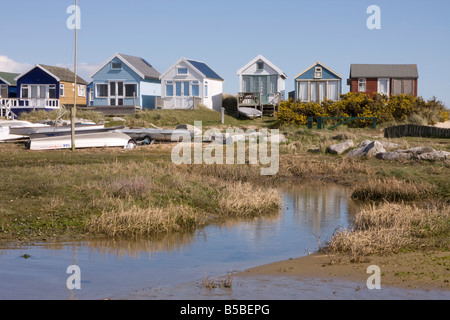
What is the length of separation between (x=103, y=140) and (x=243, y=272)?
23.7 meters

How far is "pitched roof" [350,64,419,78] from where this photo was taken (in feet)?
189

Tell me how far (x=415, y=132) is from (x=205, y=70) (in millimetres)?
26349

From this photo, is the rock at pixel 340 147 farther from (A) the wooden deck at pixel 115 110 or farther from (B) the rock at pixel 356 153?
(A) the wooden deck at pixel 115 110

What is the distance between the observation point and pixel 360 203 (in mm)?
20062

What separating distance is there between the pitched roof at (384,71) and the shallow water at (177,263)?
137 ft

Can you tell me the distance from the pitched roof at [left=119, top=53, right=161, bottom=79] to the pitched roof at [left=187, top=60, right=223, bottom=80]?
4275 millimetres

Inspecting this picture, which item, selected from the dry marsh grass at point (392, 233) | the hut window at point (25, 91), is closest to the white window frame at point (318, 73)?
the hut window at point (25, 91)

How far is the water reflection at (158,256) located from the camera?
10.8 meters

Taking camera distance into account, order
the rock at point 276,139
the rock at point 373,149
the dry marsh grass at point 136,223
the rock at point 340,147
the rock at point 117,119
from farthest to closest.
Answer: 1. the rock at point 117,119
2. the rock at point 276,139
3. the rock at point 340,147
4. the rock at point 373,149
5. the dry marsh grass at point 136,223

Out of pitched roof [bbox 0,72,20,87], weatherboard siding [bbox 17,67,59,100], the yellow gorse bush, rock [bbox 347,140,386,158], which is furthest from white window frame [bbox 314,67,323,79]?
pitched roof [bbox 0,72,20,87]

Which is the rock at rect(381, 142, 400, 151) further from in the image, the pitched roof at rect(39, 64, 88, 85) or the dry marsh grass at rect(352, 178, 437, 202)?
the pitched roof at rect(39, 64, 88, 85)

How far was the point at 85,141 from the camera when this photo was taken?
34031 mm

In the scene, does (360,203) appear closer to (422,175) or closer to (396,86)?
(422,175)

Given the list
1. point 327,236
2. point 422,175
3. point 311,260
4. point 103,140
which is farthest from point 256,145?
point 311,260
